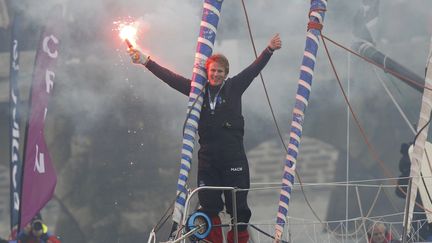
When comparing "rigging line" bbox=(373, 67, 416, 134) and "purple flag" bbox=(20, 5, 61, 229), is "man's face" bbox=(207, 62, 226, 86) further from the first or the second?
"rigging line" bbox=(373, 67, 416, 134)

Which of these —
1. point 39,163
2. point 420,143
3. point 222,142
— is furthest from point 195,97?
point 39,163

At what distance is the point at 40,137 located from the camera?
9211 millimetres

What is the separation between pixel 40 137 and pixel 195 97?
16.9 ft

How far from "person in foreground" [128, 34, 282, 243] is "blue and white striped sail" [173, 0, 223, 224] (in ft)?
0.20

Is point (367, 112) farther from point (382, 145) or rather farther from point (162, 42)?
point (162, 42)

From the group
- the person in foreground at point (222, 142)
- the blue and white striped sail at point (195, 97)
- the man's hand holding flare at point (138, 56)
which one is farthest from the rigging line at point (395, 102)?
the man's hand holding flare at point (138, 56)

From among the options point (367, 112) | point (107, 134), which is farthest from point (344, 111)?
point (107, 134)

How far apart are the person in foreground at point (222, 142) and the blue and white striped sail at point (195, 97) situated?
0.20ft

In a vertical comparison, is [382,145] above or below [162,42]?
below

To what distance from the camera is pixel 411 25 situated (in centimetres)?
934

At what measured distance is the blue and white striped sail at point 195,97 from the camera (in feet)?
14.8

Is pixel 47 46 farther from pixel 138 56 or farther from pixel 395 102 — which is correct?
pixel 138 56

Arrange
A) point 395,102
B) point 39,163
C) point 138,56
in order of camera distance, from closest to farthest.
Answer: point 138,56
point 39,163
point 395,102

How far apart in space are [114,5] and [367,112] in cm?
363
